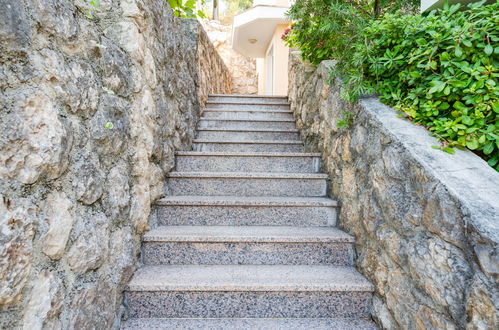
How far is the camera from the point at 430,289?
99 cm

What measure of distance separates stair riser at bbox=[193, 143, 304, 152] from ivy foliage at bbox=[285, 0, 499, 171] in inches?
42.6

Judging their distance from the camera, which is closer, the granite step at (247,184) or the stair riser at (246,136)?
the granite step at (247,184)

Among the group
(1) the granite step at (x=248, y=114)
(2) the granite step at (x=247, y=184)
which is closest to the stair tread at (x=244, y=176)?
(2) the granite step at (x=247, y=184)

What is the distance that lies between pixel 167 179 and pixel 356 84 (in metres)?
1.41

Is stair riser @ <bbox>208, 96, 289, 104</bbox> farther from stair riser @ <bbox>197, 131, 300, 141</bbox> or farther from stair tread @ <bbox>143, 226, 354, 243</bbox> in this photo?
stair tread @ <bbox>143, 226, 354, 243</bbox>

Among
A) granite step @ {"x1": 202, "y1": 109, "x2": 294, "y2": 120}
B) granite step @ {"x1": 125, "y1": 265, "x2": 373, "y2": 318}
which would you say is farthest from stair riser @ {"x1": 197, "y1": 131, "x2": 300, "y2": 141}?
granite step @ {"x1": 125, "y1": 265, "x2": 373, "y2": 318}

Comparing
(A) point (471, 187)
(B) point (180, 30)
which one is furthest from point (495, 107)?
(B) point (180, 30)

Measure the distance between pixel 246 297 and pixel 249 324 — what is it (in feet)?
0.39

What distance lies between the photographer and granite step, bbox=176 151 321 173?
7.57 feet

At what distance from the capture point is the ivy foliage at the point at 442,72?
1056 mm

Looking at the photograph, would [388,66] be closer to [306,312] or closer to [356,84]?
[356,84]

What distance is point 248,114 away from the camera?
336 centimetres

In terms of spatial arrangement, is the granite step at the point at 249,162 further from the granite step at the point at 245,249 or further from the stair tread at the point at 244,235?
the granite step at the point at 245,249

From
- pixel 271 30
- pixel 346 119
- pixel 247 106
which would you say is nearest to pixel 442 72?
pixel 346 119
